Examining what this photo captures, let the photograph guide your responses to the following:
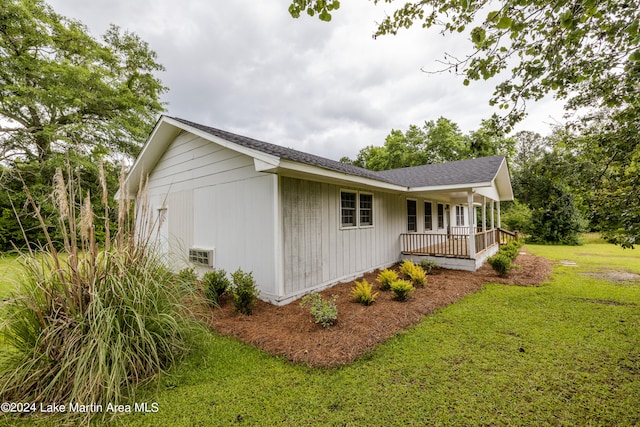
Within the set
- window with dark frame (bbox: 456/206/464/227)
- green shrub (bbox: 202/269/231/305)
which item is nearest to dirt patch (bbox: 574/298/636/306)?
green shrub (bbox: 202/269/231/305)

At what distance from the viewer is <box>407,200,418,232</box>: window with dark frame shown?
10.2 meters

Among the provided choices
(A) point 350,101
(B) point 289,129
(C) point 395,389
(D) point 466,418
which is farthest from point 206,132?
(B) point 289,129

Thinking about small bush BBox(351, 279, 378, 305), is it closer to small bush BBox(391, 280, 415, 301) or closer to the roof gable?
small bush BBox(391, 280, 415, 301)

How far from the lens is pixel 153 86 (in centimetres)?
1659

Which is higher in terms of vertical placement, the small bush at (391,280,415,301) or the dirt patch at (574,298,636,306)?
the small bush at (391,280,415,301)

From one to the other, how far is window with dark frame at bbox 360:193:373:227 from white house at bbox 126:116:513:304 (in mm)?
30

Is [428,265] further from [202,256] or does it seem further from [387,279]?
[202,256]

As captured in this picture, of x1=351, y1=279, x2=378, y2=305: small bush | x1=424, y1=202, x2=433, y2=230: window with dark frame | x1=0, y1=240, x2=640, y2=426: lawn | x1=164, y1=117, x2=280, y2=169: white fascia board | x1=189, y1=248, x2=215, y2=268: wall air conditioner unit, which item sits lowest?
x1=0, y1=240, x2=640, y2=426: lawn

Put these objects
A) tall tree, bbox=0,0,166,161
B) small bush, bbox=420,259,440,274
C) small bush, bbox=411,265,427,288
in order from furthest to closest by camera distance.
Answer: tall tree, bbox=0,0,166,161 < small bush, bbox=420,259,440,274 < small bush, bbox=411,265,427,288

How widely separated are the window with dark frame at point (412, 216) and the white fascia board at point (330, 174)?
9.82 ft

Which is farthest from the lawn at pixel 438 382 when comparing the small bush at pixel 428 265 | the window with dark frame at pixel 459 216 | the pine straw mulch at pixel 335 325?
the window with dark frame at pixel 459 216

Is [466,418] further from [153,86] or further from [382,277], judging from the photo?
[153,86]

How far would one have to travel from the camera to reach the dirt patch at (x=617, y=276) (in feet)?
23.0

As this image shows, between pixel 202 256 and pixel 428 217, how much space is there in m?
9.71
